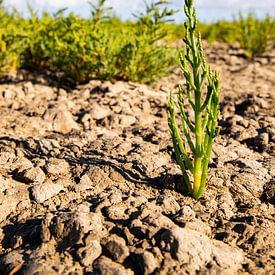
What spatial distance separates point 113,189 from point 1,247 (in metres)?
0.58

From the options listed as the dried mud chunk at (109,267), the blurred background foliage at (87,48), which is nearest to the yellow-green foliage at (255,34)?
the blurred background foliage at (87,48)

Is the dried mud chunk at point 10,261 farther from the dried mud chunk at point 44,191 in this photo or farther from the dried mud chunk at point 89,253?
the dried mud chunk at point 44,191

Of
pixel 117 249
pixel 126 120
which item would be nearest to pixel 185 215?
pixel 117 249

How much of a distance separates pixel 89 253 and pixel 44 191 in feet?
1.75

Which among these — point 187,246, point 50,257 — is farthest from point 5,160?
point 187,246

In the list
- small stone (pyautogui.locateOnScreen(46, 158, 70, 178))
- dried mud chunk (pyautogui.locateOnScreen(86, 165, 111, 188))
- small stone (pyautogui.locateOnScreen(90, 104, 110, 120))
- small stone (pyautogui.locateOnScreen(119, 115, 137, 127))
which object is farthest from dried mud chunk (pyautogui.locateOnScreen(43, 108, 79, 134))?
dried mud chunk (pyautogui.locateOnScreen(86, 165, 111, 188))

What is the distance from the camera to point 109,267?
1.47 metres

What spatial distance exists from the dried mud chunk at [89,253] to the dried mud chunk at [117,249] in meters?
0.03

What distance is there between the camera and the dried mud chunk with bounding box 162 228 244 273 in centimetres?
150

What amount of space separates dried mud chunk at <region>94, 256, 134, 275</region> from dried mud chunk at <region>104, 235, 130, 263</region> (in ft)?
0.09

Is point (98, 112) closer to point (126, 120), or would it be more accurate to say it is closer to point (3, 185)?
point (126, 120)

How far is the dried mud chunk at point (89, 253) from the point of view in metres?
1.51

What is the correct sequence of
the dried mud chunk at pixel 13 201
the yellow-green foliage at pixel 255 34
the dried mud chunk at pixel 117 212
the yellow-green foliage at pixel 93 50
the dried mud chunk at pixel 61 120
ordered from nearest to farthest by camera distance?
the dried mud chunk at pixel 117 212 → the dried mud chunk at pixel 13 201 → the dried mud chunk at pixel 61 120 → the yellow-green foliage at pixel 93 50 → the yellow-green foliage at pixel 255 34

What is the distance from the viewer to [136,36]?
390 cm
